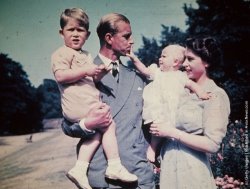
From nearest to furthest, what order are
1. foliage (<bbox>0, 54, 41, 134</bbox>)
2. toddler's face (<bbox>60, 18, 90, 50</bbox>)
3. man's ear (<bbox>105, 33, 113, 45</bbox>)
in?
toddler's face (<bbox>60, 18, 90, 50</bbox>), man's ear (<bbox>105, 33, 113, 45</bbox>), foliage (<bbox>0, 54, 41, 134</bbox>)

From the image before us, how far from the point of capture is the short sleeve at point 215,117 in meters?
2.44

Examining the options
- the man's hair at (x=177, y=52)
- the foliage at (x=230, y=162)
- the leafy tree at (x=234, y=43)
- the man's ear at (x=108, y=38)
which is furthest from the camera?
the leafy tree at (x=234, y=43)

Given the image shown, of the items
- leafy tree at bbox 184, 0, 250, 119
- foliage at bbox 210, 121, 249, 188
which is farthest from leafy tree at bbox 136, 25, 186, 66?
foliage at bbox 210, 121, 249, 188

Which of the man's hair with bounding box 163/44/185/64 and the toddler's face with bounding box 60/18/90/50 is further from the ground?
the toddler's face with bounding box 60/18/90/50

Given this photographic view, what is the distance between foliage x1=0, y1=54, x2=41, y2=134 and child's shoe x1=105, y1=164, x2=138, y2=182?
34.2ft

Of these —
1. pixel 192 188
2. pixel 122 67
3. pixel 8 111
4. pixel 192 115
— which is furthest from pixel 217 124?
pixel 8 111

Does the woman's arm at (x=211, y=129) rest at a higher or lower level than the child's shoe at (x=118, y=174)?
higher

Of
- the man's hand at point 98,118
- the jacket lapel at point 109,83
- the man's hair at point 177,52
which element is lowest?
the man's hand at point 98,118

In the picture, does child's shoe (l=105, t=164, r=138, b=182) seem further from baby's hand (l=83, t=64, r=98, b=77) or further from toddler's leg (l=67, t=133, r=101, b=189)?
baby's hand (l=83, t=64, r=98, b=77)

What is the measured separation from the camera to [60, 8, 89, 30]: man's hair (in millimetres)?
2704

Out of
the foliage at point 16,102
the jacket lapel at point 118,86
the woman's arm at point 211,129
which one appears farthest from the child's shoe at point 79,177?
the foliage at point 16,102

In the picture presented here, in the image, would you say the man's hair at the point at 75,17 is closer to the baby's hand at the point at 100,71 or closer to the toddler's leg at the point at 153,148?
the baby's hand at the point at 100,71

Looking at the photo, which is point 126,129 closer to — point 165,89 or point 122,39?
point 165,89

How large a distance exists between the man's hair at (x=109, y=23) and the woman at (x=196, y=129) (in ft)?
1.95
